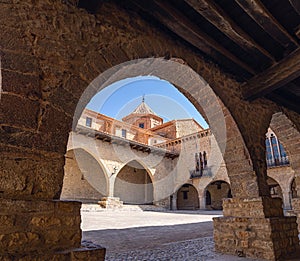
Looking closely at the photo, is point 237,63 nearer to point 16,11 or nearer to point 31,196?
point 16,11

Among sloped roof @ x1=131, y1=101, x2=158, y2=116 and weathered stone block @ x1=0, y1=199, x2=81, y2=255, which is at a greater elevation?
sloped roof @ x1=131, y1=101, x2=158, y2=116

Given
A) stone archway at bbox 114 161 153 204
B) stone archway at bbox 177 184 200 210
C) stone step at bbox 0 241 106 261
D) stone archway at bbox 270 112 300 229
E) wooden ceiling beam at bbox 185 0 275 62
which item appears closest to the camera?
stone step at bbox 0 241 106 261

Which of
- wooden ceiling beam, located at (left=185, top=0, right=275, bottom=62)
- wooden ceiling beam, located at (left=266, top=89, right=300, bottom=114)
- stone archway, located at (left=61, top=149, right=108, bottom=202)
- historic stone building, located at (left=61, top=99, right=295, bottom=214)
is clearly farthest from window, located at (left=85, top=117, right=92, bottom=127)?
wooden ceiling beam, located at (left=185, top=0, right=275, bottom=62)

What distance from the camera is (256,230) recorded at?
10.4ft

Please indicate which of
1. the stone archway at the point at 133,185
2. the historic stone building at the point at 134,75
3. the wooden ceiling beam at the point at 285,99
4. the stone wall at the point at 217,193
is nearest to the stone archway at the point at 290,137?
the historic stone building at the point at 134,75

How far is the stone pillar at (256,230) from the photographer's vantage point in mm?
3061

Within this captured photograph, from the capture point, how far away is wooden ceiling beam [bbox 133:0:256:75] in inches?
96.9

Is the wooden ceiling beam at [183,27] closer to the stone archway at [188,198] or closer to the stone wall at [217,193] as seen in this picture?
the stone wall at [217,193]

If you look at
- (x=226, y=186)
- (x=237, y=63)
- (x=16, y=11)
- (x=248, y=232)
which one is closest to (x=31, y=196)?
(x=16, y=11)

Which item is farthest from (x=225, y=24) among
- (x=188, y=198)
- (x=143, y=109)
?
(x=143, y=109)

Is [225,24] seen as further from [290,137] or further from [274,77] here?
[290,137]

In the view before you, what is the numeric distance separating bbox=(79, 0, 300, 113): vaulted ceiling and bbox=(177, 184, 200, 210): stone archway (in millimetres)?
18333

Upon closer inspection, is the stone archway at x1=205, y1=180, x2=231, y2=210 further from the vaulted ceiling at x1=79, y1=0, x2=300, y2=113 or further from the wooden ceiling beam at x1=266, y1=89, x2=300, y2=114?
the vaulted ceiling at x1=79, y1=0, x2=300, y2=113

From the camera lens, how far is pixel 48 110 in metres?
1.75
